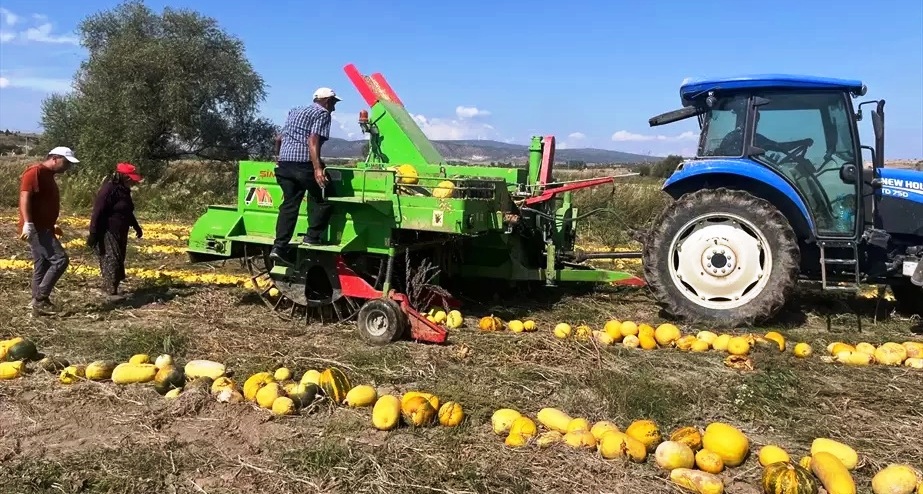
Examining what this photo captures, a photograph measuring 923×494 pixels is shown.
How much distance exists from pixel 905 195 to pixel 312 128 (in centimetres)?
602

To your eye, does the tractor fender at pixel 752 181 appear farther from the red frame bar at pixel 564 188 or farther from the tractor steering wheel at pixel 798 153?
the red frame bar at pixel 564 188

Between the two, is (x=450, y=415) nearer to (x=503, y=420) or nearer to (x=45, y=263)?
(x=503, y=420)

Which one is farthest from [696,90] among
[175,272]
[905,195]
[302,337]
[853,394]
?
[175,272]

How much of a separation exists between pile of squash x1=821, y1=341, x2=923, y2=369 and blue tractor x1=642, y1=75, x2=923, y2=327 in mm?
820

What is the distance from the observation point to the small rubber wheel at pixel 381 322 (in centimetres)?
639

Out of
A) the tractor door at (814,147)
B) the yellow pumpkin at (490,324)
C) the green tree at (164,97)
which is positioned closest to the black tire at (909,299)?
the tractor door at (814,147)

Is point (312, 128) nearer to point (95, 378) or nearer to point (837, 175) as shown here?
point (95, 378)

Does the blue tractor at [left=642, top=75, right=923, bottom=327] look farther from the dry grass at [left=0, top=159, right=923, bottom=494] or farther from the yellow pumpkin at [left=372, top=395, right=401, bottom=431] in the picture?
the yellow pumpkin at [left=372, top=395, right=401, bottom=431]

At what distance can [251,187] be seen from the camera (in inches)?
296

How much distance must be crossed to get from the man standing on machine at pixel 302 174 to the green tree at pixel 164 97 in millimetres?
19453

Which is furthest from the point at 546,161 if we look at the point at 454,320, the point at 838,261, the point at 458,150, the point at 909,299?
the point at 458,150

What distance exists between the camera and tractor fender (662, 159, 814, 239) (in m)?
7.09

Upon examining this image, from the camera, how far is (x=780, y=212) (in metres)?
7.03

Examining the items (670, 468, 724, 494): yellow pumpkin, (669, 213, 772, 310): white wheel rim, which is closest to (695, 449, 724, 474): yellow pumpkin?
(670, 468, 724, 494): yellow pumpkin
